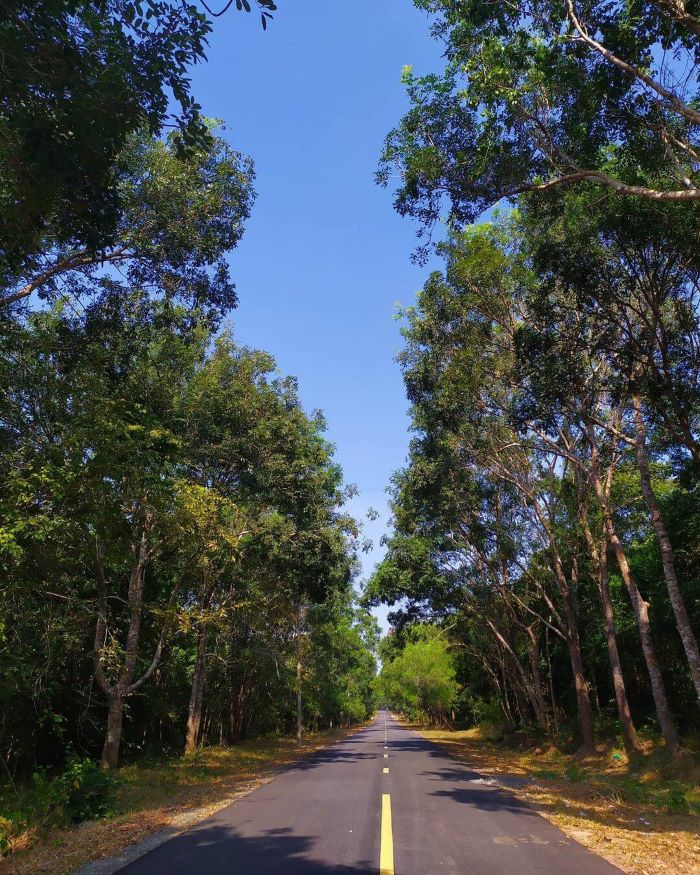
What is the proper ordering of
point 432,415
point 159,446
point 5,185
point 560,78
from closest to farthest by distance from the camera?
point 5,185, point 560,78, point 159,446, point 432,415

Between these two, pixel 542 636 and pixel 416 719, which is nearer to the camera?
pixel 542 636

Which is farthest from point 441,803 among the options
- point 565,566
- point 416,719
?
point 416,719

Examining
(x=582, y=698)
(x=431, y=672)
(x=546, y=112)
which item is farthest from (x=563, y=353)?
(x=431, y=672)

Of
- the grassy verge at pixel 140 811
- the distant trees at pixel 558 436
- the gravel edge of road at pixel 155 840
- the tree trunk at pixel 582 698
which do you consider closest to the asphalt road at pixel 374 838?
the gravel edge of road at pixel 155 840

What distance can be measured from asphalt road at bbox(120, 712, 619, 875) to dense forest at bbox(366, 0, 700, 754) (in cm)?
666

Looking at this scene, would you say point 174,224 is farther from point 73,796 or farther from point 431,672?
point 431,672

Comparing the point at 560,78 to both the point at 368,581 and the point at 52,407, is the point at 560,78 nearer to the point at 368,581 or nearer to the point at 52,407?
the point at 52,407

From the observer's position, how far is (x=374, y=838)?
747 cm

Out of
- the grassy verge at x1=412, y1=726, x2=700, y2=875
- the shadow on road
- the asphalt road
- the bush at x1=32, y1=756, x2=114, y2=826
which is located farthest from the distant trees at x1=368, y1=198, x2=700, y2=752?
the bush at x1=32, y1=756, x2=114, y2=826

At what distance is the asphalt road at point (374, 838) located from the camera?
6152 millimetres

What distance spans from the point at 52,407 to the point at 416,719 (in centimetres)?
10622

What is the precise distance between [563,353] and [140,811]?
12656mm

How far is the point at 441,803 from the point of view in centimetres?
1052

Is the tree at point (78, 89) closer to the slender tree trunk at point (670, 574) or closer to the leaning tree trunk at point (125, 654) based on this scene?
the leaning tree trunk at point (125, 654)
